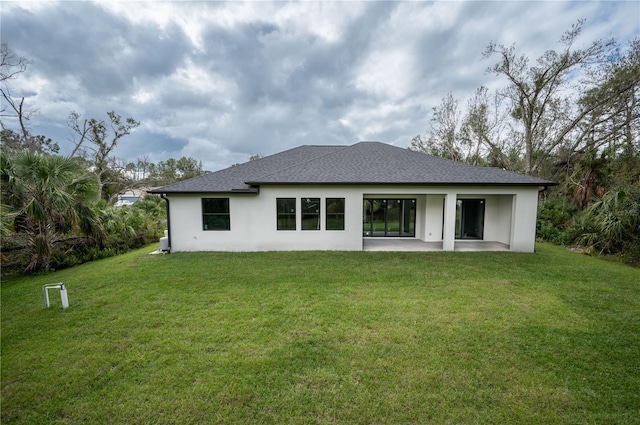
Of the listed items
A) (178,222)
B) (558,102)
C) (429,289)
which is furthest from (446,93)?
(178,222)

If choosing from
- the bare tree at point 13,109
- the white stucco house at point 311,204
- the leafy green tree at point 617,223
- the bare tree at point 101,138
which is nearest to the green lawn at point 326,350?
the leafy green tree at point 617,223

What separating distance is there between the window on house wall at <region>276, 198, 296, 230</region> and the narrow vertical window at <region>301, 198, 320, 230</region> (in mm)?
406

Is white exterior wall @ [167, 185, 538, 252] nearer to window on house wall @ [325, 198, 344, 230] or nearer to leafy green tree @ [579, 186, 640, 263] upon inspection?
window on house wall @ [325, 198, 344, 230]

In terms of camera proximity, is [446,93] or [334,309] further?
[446,93]

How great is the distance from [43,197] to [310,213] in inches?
331

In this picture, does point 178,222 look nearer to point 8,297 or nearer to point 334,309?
point 8,297

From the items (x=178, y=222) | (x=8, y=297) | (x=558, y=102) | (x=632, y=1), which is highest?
(x=632, y=1)

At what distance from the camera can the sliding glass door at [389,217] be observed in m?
12.2

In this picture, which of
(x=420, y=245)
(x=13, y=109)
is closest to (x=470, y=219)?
(x=420, y=245)

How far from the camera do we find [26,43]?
1323 centimetres

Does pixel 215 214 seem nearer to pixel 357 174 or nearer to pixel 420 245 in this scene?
pixel 357 174

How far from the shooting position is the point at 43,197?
7473mm

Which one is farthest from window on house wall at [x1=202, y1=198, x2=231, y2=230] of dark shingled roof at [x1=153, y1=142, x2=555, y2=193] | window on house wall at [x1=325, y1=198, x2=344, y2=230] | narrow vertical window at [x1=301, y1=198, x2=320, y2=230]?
window on house wall at [x1=325, y1=198, x2=344, y2=230]

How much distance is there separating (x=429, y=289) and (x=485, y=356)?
244 cm
